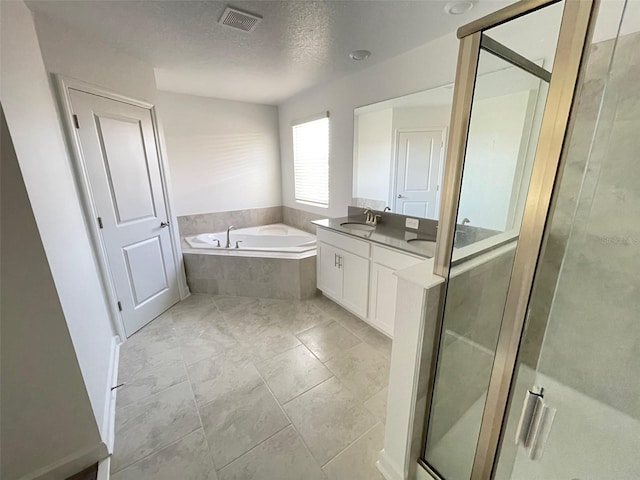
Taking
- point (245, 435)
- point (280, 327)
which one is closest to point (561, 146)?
point (245, 435)

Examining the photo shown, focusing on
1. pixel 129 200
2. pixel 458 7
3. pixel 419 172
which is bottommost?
pixel 129 200

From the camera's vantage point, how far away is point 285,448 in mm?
1402

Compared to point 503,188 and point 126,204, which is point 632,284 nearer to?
point 503,188

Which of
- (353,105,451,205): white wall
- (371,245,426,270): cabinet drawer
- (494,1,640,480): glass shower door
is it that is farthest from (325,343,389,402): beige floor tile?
(353,105,451,205): white wall

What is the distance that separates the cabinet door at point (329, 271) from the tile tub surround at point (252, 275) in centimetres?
12

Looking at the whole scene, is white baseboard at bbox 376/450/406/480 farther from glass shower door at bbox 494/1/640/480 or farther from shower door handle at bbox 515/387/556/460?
shower door handle at bbox 515/387/556/460

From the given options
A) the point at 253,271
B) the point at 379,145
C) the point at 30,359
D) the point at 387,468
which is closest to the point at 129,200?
the point at 253,271

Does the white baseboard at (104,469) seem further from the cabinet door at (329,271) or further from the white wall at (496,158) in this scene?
the white wall at (496,158)

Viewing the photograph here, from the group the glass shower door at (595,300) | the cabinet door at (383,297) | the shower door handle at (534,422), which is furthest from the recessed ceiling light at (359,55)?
the shower door handle at (534,422)

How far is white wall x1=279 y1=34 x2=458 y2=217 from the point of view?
2004 millimetres

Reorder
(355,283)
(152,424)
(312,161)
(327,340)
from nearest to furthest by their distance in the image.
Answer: (152,424)
(327,340)
(355,283)
(312,161)

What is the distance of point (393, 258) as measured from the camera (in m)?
2.03

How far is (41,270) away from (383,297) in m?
2.04

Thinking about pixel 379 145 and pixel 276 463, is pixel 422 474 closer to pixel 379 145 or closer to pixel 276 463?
pixel 276 463
